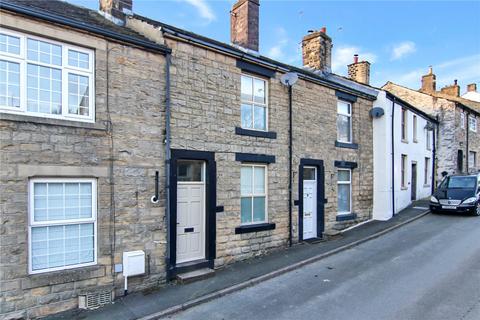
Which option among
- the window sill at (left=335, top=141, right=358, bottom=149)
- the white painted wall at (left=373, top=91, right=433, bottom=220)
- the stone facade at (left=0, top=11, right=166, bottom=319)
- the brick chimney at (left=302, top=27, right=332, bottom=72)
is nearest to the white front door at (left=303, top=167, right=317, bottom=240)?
the window sill at (left=335, top=141, right=358, bottom=149)

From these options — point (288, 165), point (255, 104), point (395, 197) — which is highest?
point (255, 104)

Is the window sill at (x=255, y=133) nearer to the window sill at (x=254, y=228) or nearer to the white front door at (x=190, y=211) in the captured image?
the white front door at (x=190, y=211)

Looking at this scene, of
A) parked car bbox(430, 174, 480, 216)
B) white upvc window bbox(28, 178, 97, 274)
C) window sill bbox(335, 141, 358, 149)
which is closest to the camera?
white upvc window bbox(28, 178, 97, 274)

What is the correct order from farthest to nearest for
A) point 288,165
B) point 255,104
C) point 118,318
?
point 288,165, point 255,104, point 118,318

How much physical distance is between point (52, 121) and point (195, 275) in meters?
4.65

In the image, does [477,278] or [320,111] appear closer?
[477,278]

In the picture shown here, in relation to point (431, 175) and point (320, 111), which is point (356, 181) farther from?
point (431, 175)

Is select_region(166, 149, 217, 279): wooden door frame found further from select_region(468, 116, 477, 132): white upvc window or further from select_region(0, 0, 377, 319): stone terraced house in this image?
select_region(468, 116, 477, 132): white upvc window

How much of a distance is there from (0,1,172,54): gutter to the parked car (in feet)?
45.5

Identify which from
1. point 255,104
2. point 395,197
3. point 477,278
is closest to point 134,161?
point 255,104

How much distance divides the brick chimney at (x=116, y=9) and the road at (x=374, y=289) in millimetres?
7544

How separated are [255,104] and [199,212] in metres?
3.72

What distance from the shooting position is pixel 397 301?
651cm

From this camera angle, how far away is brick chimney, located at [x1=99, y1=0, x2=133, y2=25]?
8906 mm
